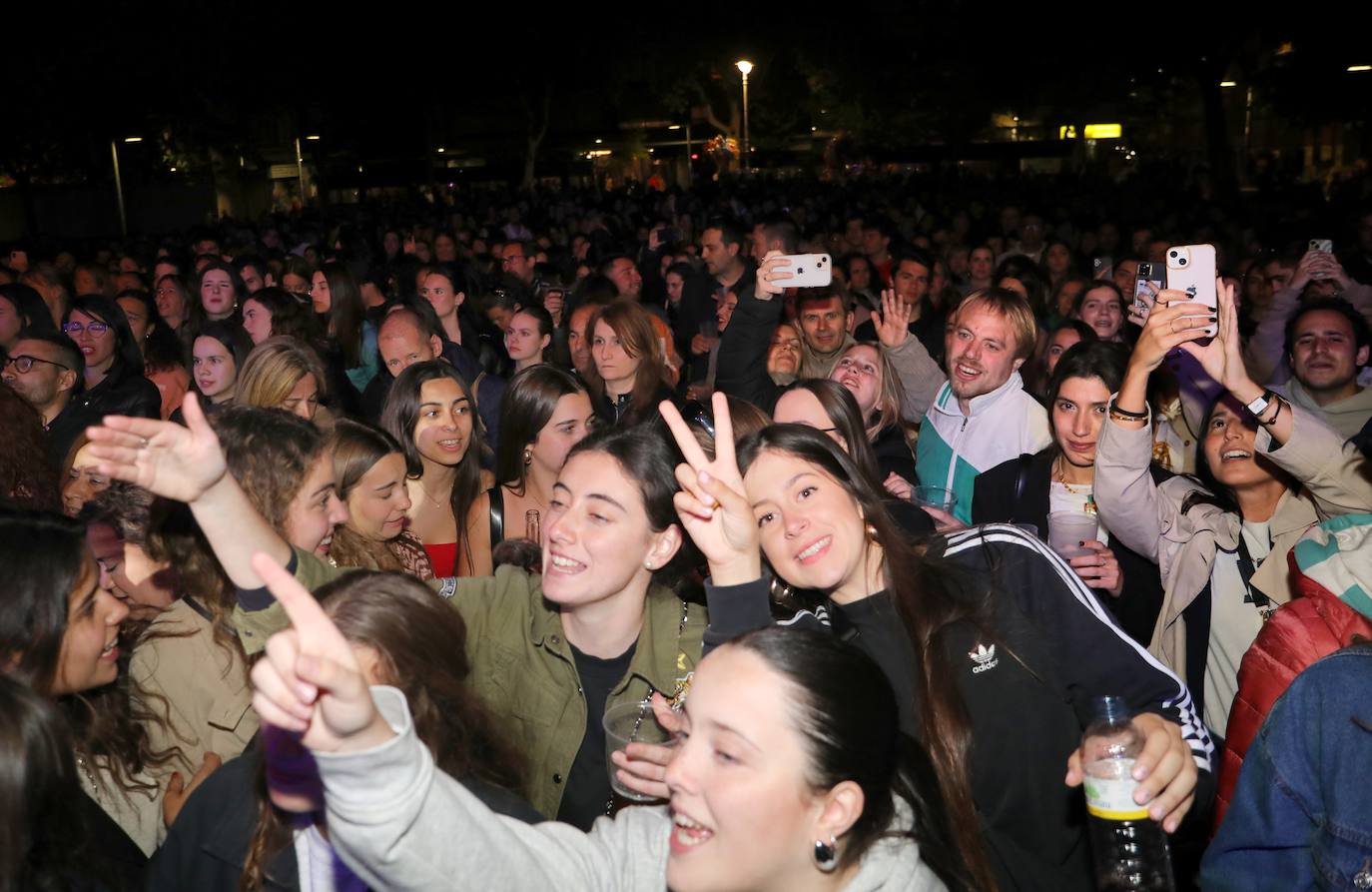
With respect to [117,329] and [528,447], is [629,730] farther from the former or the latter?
[117,329]

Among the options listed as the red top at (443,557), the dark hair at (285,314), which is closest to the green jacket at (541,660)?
the red top at (443,557)

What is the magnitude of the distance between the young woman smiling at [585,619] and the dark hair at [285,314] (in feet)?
17.1

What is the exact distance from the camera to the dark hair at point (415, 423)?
536 cm

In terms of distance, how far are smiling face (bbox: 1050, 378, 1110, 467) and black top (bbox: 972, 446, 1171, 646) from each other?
0.15 meters

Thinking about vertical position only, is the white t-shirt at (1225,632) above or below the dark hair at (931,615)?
below

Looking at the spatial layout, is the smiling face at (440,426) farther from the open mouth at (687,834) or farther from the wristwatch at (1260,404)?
the open mouth at (687,834)

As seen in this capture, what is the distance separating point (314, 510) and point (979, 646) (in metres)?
2.08

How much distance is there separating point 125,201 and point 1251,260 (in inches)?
1355

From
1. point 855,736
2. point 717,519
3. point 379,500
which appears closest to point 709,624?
point 717,519

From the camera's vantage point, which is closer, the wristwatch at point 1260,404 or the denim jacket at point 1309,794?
the denim jacket at point 1309,794

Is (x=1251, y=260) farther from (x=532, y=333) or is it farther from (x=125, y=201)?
(x=125, y=201)

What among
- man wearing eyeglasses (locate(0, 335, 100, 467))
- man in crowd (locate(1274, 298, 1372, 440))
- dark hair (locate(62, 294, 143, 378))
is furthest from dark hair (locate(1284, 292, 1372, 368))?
dark hair (locate(62, 294, 143, 378))

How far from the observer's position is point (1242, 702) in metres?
2.92

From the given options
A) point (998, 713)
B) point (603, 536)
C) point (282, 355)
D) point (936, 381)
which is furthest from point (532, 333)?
point (998, 713)
